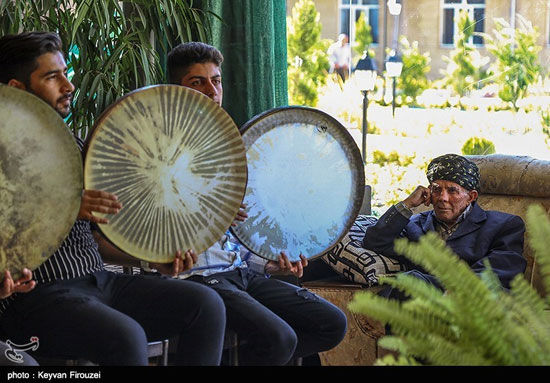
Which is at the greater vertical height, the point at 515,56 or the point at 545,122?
the point at 515,56

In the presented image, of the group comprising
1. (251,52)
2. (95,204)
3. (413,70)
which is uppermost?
(251,52)

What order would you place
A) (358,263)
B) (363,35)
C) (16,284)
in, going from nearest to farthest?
(16,284) < (358,263) < (363,35)

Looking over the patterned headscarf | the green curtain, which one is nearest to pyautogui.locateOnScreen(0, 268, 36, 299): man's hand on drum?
the patterned headscarf

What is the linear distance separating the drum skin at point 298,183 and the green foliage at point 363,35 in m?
1.32

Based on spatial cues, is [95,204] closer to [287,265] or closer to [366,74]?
[287,265]

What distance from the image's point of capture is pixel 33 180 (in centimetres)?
213

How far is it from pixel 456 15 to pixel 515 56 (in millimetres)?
303

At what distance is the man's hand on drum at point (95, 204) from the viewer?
219 centimetres

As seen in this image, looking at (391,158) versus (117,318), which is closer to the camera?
(117,318)

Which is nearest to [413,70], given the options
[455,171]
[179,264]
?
[455,171]

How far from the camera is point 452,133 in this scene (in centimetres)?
392

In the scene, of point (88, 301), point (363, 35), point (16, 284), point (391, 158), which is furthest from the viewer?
point (391, 158)

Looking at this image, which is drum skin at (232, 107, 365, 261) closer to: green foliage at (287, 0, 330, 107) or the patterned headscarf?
the patterned headscarf

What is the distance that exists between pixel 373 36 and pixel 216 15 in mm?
726
